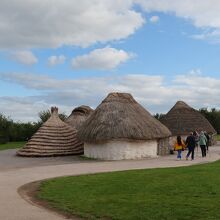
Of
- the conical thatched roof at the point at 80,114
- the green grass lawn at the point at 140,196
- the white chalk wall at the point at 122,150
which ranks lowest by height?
the green grass lawn at the point at 140,196

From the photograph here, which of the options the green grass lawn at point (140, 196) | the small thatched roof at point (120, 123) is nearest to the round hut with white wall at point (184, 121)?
the small thatched roof at point (120, 123)

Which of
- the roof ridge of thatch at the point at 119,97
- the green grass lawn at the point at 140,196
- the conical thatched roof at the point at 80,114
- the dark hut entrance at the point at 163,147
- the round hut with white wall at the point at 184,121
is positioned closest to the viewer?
the green grass lawn at the point at 140,196

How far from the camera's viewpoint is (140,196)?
13508 mm

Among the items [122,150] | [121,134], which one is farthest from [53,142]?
[121,134]

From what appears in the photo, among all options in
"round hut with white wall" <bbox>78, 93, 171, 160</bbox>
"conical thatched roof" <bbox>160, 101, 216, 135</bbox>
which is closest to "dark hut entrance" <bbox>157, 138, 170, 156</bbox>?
"round hut with white wall" <bbox>78, 93, 171, 160</bbox>

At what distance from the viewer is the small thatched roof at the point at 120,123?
31641 mm

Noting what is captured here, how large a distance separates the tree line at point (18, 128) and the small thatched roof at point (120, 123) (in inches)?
1044

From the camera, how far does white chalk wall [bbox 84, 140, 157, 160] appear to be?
1250 inches

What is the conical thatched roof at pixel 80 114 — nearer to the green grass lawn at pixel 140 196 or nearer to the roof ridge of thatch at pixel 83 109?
the roof ridge of thatch at pixel 83 109

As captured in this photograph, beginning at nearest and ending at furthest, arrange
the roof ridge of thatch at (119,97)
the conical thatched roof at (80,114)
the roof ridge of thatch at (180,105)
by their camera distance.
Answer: the roof ridge of thatch at (119,97) < the conical thatched roof at (80,114) < the roof ridge of thatch at (180,105)

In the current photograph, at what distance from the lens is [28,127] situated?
63156 mm

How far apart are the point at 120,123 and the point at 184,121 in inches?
645

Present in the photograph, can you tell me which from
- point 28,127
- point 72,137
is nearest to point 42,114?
point 28,127

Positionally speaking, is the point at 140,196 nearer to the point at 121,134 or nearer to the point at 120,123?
the point at 121,134
